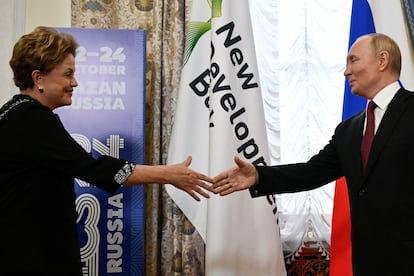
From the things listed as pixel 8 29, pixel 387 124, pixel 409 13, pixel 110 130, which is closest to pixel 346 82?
pixel 409 13

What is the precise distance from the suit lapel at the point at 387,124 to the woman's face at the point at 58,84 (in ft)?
3.85

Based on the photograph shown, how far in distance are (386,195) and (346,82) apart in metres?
1.23

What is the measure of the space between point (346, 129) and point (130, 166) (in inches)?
40.0

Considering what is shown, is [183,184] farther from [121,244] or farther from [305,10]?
[305,10]

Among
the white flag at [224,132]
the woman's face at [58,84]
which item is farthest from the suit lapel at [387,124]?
the woman's face at [58,84]

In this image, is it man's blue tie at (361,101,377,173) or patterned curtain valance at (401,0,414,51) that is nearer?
man's blue tie at (361,101,377,173)

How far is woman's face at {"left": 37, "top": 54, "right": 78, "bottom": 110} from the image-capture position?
183 cm

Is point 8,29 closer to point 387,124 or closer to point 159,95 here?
point 159,95

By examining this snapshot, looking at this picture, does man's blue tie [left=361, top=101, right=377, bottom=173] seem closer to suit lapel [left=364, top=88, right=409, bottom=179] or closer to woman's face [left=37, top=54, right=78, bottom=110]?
suit lapel [left=364, top=88, right=409, bottom=179]

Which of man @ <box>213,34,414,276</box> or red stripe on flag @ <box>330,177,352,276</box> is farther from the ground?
man @ <box>213,34,414,276</box>

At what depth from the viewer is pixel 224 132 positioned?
2822mm

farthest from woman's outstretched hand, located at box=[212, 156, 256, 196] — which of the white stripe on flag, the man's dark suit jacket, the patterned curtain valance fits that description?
the patterned curtain valance

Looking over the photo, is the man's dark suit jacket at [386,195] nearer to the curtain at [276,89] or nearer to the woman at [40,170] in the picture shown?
the woman at [40,170]

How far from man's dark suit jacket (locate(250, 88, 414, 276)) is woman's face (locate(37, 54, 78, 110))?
117cm
